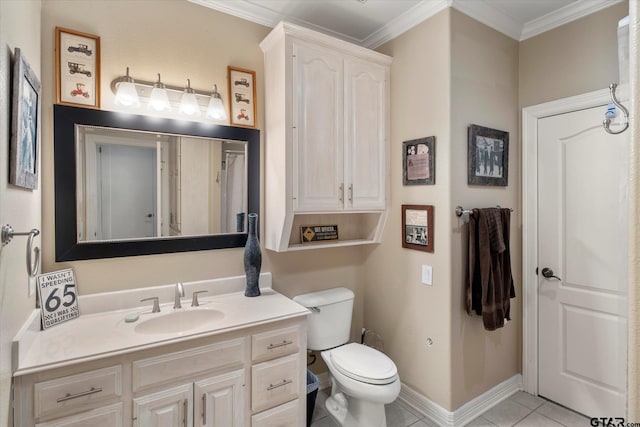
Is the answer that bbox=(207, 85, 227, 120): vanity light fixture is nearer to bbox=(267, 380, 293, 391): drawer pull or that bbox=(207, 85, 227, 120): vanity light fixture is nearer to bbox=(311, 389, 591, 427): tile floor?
bbox=(267, 380, 293, 391): drawer pull

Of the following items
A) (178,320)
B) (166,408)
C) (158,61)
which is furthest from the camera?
(158,61)

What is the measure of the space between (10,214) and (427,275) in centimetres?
216

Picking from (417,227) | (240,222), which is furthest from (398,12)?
(240,222)

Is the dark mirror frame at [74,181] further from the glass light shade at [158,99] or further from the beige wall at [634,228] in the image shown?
the beige wall at [634,228]

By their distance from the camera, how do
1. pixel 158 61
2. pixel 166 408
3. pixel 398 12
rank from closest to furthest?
pixel 166 408 → pixel 158 61 → pixel 398 12

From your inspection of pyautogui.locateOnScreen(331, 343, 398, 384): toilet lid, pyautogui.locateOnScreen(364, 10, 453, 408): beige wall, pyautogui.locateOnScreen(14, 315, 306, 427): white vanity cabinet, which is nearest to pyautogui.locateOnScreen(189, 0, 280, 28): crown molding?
pyautogui.locateOnScreen(364, 10, 453, 408): beige wall

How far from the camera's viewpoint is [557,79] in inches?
89.3

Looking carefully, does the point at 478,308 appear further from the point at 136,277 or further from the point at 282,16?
the point at 282,16

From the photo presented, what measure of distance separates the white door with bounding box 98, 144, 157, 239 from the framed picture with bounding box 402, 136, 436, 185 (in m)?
1.66

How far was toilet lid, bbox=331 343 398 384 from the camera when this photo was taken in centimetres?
186

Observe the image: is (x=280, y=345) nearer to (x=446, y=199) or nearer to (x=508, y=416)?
(x=446, y=199)

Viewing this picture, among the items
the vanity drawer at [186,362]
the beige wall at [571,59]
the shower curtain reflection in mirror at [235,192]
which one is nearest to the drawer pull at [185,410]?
the vanity drawer at [186,362]

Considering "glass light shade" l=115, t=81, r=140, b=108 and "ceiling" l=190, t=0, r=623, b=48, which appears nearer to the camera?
"glass light shade" l=115, t=81, r=140, b=108

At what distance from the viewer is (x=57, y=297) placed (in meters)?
1.61
